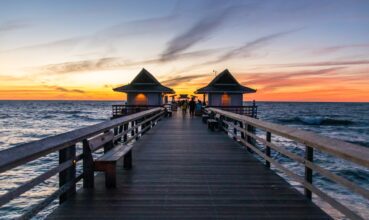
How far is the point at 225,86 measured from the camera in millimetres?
39219

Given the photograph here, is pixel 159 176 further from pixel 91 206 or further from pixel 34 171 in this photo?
pixel 34 171

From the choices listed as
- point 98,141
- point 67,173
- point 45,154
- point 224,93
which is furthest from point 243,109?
point 45,154

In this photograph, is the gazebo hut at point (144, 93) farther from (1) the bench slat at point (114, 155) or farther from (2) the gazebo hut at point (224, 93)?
(1) the bench slat at point (114, 155)

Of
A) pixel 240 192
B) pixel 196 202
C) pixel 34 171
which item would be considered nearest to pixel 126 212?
pixel 196 202

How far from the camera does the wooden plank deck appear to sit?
187 inches

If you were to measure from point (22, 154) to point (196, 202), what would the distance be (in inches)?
105

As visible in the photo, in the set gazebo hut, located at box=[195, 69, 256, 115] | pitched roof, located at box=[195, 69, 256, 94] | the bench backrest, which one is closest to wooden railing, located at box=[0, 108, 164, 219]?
the bench backrest

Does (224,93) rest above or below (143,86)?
below

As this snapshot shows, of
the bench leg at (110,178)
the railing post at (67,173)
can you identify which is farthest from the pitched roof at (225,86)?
the railing post at (67,173)

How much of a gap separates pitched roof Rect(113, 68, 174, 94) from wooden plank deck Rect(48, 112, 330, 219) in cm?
3049

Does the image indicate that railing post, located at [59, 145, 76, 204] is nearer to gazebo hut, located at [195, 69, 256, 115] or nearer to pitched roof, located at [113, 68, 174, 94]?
gazebo hut, located at [195, 69, 256, 115]

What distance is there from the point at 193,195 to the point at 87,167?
1873 mm

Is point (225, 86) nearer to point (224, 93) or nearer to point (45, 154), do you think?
point (224, 93)

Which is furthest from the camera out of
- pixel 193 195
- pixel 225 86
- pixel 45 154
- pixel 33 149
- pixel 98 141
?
pixel 225 86
